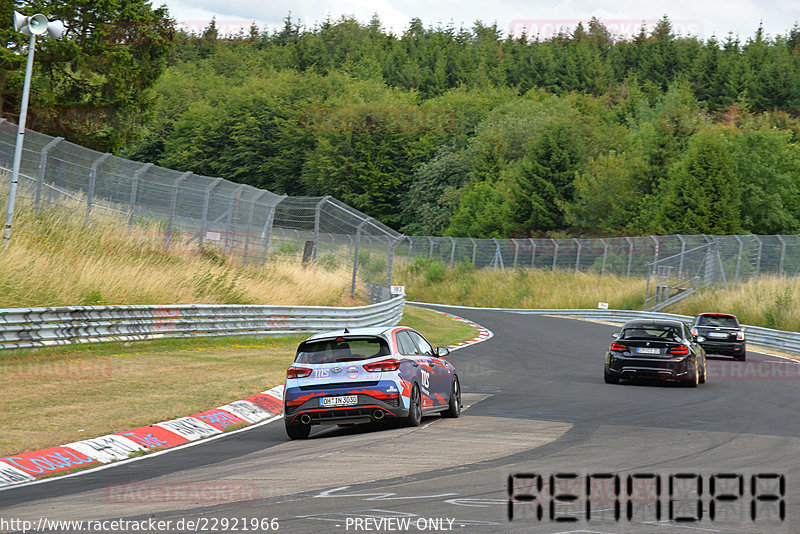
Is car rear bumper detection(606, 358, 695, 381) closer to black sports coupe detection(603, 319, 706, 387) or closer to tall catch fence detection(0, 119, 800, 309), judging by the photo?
black sports coupe detection(603, 319, 706, 387)

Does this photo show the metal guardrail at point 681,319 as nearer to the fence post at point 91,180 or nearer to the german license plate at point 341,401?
the fence post at point 91,180

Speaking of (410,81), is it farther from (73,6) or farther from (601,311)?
(73,6)

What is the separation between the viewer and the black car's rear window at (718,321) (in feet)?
91.4

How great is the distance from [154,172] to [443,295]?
3367 centimetres

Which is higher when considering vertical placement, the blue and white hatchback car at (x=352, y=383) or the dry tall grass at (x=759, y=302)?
the blue and white hatchback car at (x=352, y=383)

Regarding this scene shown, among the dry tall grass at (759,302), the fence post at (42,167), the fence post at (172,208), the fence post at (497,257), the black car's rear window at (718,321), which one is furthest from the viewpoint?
the fence post at (497,257)

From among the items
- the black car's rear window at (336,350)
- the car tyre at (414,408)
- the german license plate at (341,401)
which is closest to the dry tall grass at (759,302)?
the car tyre at (414,408)

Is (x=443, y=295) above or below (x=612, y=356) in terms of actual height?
below

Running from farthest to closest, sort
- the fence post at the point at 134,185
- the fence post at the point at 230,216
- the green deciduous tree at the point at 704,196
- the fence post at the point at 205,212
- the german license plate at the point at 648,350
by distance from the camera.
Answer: the green deciduous tree at the point at 704,196, the fence post at the point at 230,216, the fence post at the point at 205,212, the fence post at the point at 134,185, the german license plate at the point at 648,350

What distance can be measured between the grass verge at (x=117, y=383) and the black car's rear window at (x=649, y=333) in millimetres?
6888

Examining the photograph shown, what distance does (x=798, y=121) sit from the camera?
91438 mm

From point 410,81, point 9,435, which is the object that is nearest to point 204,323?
point 9,435

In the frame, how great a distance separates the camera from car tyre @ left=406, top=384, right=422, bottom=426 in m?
12.1

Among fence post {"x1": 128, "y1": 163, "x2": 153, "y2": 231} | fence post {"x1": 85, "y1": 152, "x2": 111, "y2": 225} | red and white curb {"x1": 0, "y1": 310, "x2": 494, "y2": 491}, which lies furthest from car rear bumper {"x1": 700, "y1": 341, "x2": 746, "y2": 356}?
fence post {"x1": 85, "y1": 152, "x2": 111, "y2": 225}
